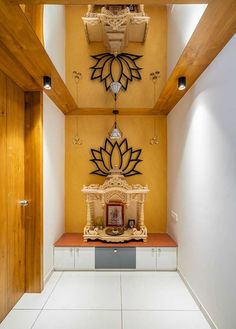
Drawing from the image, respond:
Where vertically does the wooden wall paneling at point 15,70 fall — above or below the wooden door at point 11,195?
above

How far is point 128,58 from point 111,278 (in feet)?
11.6

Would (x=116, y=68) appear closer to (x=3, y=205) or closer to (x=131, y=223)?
(x=131, y=223)

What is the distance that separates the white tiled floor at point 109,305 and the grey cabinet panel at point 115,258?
0.45ft

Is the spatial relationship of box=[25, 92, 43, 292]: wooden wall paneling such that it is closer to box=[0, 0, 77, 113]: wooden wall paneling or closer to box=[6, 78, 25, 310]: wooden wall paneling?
box=[6, 78, 25, 310]: wooden wall paneling

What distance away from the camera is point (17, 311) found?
6.96 ft

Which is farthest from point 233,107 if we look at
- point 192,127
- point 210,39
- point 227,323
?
point 227,323

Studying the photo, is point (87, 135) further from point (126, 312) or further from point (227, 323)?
point (227, 323)

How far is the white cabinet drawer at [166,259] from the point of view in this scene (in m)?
2.98

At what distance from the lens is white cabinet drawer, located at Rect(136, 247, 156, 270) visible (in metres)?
2.99

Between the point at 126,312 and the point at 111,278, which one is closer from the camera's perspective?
the point at 126,312

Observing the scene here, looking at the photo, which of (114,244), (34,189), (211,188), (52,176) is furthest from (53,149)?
(211,188)

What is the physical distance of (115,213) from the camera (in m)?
3.43

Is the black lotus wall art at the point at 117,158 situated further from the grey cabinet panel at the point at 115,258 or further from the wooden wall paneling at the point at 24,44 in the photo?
the wooden wall paneling at the point at 24,44

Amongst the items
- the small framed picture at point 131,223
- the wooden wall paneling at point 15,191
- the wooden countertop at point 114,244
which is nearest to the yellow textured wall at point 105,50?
the wooden wall paneling at point 15,191
